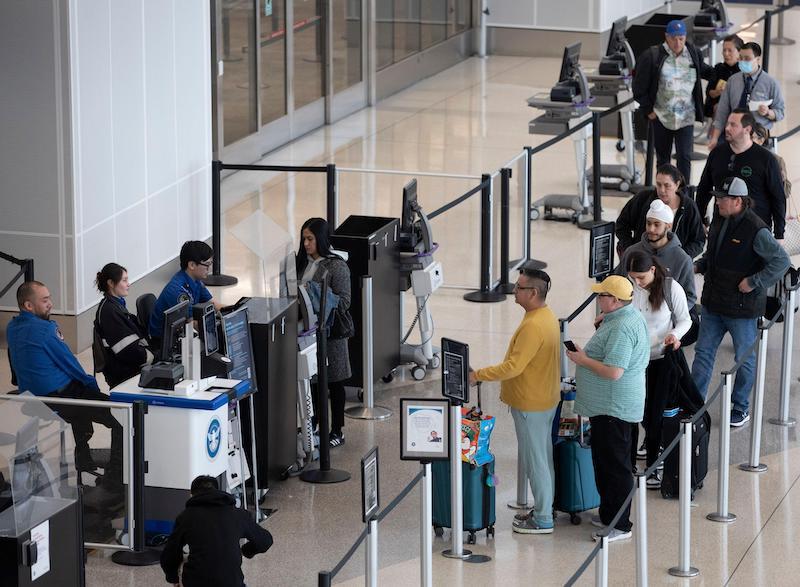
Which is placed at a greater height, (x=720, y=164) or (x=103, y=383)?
(x=720, y=164)

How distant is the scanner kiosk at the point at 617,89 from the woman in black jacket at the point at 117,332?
8811 mm

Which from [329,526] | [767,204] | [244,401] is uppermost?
[767,204]

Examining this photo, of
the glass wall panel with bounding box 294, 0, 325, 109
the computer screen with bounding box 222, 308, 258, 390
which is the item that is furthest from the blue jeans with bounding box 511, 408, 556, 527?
the glass wall panel with bounding box 294, 0, 325, 109

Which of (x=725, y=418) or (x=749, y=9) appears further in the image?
(x=749, y=9)

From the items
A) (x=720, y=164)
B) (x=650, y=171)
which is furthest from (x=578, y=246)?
(x=720, y=164)

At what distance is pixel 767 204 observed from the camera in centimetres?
1153

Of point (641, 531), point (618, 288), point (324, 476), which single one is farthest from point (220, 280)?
point (641, 531)

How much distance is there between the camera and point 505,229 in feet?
44.9

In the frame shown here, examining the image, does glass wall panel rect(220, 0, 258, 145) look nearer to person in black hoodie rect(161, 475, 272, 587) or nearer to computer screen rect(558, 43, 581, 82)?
computer screen rect(558, 43, 581, 82)

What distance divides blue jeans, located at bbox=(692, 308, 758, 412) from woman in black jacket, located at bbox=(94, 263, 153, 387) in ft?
12.1

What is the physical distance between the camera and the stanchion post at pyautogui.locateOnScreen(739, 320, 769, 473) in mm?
9703

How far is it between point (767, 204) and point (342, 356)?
11.6ft

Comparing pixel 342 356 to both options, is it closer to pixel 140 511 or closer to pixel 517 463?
pixel 517 463

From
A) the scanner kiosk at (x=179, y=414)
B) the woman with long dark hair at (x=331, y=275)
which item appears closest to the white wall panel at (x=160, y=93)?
the woman with long dark hair at (x=331, y=275)
